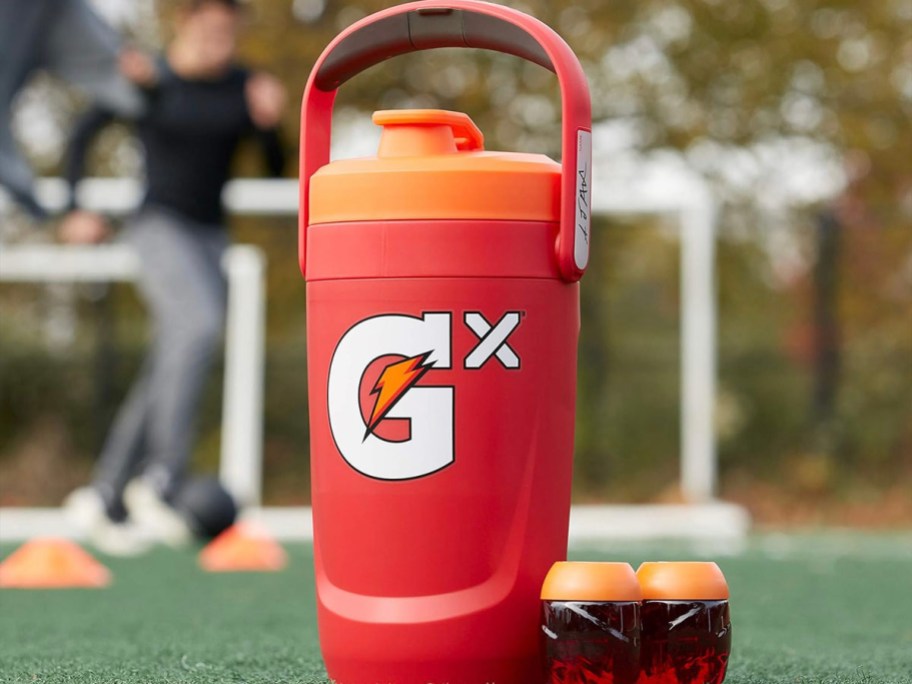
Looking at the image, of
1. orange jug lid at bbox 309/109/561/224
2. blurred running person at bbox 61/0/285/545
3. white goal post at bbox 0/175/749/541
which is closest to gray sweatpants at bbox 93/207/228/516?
blurred running person at bbox 61/0/285/545

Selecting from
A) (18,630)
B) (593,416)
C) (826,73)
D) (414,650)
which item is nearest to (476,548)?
(414,650)

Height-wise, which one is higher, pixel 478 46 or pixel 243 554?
pixel 478 46

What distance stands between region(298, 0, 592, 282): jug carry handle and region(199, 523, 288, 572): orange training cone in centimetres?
255

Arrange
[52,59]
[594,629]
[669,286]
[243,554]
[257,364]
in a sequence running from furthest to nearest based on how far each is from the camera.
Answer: [669,286] < [257,364] < [52,59] < [243,554] < [594,629]

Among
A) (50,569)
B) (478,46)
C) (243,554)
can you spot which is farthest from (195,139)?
(478,46)

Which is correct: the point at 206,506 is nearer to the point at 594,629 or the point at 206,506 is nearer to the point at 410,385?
the point at 410,385

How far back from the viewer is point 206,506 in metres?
5.20

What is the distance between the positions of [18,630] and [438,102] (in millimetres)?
8934

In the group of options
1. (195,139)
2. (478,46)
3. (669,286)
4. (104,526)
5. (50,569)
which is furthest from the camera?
(669,286)

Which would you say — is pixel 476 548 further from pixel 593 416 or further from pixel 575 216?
pixel 593 416

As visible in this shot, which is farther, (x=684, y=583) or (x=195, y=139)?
(x=195, y=139)

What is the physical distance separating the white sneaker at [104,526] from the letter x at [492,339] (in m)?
3.61

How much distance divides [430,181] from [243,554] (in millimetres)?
2936

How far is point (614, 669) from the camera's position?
1.99 m
